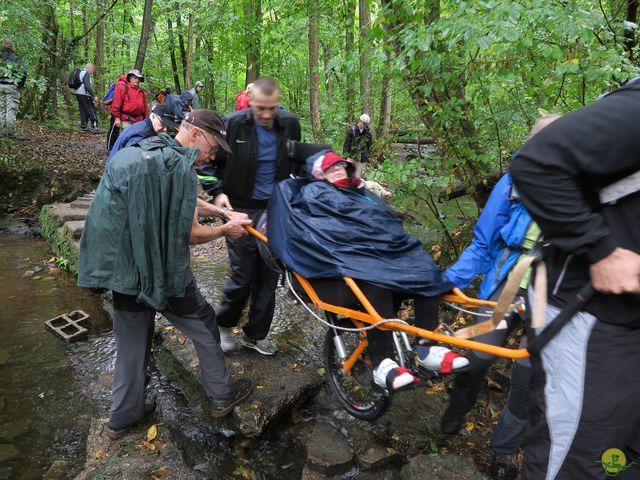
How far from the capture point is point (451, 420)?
2.96 meters

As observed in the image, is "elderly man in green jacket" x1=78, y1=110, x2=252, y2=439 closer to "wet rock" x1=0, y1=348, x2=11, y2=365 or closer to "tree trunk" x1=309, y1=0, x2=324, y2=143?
"wet rock" x1=0, y1=348, x2=11, y2=365

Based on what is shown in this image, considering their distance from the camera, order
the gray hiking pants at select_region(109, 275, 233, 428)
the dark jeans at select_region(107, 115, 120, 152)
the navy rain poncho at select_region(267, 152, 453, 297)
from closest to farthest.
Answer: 1. the navy rain poncho at select_region(267, 152, 453, 297)
2. the gray hiking pants at select_region(109, 275, 233, 428)
3. the dark jeans at select_region(107, 115, 120, 152)

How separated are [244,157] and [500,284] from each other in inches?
85.9

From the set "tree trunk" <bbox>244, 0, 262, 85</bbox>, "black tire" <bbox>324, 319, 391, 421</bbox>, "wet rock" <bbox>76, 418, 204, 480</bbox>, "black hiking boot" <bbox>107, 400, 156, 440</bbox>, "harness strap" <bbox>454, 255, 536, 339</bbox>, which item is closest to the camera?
"harness strap" <bbox>454, 255, 536, 339</bbox>

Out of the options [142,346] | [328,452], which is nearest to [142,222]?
[142,346]

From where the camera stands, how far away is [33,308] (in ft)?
18.4

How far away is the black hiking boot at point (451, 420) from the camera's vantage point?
9.60 ft

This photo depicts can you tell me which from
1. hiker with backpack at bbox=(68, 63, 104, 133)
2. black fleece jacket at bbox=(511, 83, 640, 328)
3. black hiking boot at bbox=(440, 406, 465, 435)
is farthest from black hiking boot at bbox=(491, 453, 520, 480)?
hiker with backpack at bbox=(68, 63, 104, 133)

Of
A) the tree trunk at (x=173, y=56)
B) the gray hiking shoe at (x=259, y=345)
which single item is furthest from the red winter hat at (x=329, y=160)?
the tree trunk at (x=173, y=56)

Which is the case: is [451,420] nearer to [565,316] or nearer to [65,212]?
[565,316]

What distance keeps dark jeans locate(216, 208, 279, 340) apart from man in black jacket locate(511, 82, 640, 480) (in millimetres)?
2495

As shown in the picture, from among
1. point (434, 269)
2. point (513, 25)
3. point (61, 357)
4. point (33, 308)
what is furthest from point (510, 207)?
point (33, 308)

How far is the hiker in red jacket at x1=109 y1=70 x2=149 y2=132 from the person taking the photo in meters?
9.38

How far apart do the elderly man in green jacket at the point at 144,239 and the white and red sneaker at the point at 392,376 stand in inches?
53.9
